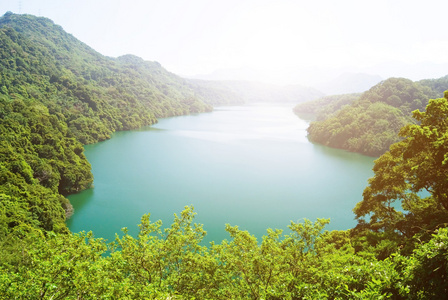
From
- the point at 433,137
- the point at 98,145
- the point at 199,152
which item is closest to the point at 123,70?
the point at 98,145

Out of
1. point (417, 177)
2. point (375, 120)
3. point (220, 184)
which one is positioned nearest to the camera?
point (417, 177)

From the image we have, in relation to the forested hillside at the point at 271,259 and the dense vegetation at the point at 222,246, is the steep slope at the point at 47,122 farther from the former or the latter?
the forested hillside at the point at 271,259

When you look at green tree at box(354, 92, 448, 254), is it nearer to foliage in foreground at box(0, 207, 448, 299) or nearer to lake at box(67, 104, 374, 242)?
foliage in foreground at box(0, 207, 448, 299)

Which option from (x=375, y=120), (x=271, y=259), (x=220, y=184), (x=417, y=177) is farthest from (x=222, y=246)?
(x=375, y=120)

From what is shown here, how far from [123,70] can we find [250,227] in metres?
156

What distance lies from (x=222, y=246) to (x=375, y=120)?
58.3 meters

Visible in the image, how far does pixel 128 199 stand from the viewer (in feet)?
92.2

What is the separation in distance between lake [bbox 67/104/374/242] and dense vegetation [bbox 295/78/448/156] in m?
4.06

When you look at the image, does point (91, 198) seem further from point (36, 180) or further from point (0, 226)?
point (0, 226)

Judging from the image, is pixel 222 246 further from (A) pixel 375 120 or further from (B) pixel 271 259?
(A) pixel 375 120

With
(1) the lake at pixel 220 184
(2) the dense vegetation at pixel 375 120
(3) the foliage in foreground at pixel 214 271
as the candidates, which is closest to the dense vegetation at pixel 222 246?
(3) the foliage in foreground at pixel 214 271

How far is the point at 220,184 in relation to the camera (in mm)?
33594

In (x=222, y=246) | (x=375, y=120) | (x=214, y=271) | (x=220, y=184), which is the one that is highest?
(x=375, y=120)

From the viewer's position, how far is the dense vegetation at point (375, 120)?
5225 centimetres
